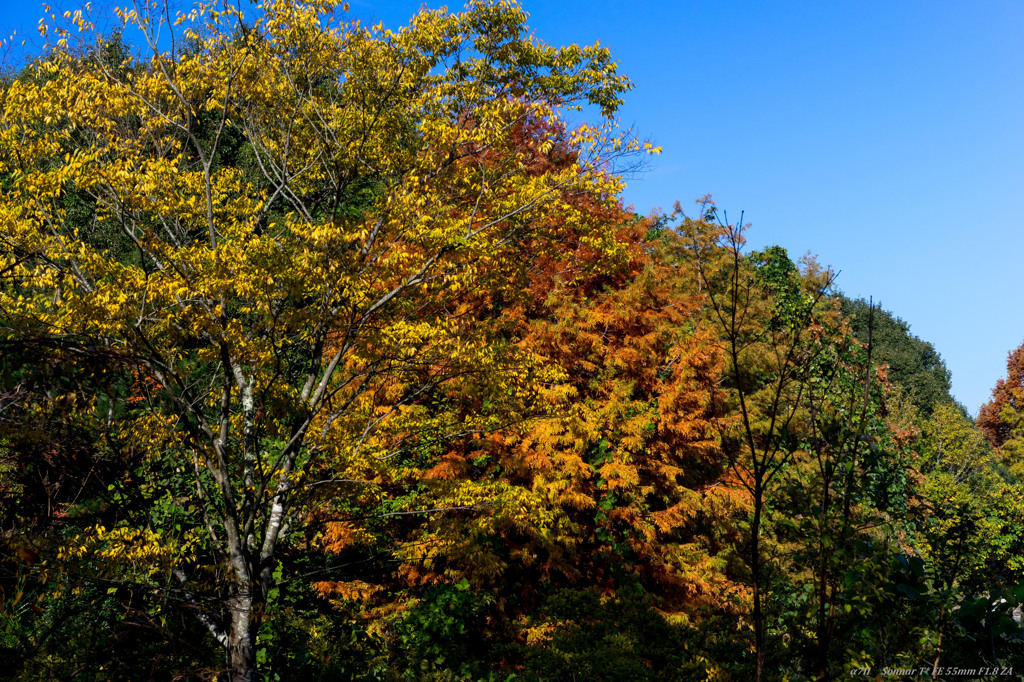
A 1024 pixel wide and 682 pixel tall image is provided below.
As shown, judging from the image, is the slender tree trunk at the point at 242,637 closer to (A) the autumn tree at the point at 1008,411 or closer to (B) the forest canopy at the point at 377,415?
(B) the forest canopy at the point at 377,415

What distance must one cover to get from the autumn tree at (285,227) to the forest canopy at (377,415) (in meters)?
0.06

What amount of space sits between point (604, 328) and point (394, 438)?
5.91 m

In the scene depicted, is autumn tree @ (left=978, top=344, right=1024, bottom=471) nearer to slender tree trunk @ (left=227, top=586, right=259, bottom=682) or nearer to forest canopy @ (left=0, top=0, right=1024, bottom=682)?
forest canopy @ (left=0, top=0, right=1024, bottom=682)

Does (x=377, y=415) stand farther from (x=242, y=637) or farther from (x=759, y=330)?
(x=759, y=330)

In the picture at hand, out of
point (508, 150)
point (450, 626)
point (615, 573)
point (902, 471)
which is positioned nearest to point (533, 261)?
point (508, 150)

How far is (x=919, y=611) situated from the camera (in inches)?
149

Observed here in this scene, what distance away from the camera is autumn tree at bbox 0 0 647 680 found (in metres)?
7.78

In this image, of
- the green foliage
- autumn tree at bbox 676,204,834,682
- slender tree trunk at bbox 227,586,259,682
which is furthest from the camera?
the green foliage

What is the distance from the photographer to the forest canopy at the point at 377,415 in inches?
201

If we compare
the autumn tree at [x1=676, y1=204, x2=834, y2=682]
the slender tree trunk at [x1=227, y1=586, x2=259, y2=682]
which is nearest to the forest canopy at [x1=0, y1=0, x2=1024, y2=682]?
the slender tree trunk at [x1=227, y1=586, x2=259, y2=682]

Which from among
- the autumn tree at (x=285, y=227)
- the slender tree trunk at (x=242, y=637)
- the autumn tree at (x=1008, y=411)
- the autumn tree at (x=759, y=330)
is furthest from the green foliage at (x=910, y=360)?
the slender tree trunk at (x=242, y=637)

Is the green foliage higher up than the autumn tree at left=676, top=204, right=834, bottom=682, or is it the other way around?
the green foliage

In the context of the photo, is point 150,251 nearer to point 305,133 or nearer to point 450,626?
point 305,133

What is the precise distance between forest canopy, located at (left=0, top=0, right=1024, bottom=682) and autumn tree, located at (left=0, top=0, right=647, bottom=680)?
6 cm
